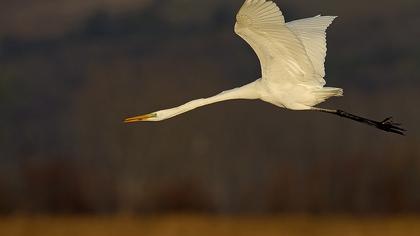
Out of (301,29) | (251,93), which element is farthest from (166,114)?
(301,29)

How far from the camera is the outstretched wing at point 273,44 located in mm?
9992

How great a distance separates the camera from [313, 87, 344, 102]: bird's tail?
1098 centimetres

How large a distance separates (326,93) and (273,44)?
31.1 inches

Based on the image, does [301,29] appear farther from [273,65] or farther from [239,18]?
[239,18]

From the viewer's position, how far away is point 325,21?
12305 millimetres

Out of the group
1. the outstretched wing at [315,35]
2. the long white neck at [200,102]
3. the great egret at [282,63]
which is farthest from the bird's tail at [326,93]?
the long white neck at [200,102]

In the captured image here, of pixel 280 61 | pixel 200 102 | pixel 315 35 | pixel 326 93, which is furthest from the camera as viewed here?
pixel 315 35

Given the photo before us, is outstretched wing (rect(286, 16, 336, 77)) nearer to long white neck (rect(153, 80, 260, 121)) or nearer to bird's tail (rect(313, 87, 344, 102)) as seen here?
bird's tail (rect(313, 87, 344, 102))

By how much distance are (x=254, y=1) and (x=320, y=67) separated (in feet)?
6.94

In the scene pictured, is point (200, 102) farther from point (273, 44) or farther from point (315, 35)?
point (315, 35)

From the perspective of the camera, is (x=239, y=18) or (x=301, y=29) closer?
(x=239, y=18)

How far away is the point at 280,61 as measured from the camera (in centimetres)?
1093

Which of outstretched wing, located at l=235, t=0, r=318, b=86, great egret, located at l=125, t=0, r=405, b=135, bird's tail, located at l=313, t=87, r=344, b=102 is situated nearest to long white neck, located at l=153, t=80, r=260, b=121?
great egret, located at l=125, t=0, r=405, b=135

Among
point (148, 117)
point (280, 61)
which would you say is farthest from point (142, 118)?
point (280, 61)
